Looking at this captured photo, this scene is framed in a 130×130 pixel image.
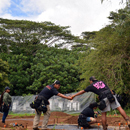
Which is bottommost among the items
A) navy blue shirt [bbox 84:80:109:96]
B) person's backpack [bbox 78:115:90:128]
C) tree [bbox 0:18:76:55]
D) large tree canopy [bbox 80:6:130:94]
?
person's backpack [bbox 78:115:90:128]

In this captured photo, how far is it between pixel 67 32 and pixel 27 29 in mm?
6355

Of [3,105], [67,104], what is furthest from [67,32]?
[3,105]

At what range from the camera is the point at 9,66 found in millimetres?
32250

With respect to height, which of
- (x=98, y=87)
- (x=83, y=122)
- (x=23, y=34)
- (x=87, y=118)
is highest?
(x=23, y=34)

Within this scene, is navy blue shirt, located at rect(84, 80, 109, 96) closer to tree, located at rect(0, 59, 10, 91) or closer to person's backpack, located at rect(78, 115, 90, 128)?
person's backpack, located at rect(78, 115, 90, 128)

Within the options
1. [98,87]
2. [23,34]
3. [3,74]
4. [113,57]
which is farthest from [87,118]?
[23,34]

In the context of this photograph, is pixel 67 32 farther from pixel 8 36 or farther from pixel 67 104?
pixel 67 104

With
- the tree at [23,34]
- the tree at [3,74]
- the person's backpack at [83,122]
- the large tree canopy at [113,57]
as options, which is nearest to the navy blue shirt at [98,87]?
the person's backpack at [83,122]

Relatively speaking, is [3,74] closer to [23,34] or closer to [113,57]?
[23,34]

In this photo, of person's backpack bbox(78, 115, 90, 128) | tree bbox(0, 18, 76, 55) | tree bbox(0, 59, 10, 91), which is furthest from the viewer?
tree bbox(0, 18, 76, 55)

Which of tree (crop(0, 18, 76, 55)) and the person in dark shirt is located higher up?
tree (crop(0, 18, 76, 55))

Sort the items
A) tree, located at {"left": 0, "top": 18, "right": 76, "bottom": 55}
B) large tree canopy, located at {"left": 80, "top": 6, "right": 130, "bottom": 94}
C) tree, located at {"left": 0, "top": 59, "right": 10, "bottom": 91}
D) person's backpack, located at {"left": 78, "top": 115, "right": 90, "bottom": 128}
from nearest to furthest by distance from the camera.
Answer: person's backpack, located at {"left": 78, "top": 115, "right": 90, "bottom": 128} < large tree canopy, located at {"left": 80, "top": 6, "right": 130, "bottom": 94} < tree, located at {"left": 0, "top": 59, "right": 10, "bottom": 91} < tree, located at {"left": 0, "top": 18, "right": 76, "bottom": 55}

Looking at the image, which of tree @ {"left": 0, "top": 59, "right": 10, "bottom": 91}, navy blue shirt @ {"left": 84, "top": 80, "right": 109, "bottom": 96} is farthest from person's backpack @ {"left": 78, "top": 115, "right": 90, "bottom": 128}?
tree @ {"left": 0, "top": 59, "right": 10, "bottom": 91}

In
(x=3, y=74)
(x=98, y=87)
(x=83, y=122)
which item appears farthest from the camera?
(x=3, y=74)
